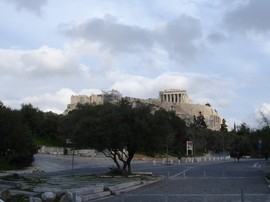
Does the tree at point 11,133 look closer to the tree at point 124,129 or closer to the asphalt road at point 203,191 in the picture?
the tree at point 124,129

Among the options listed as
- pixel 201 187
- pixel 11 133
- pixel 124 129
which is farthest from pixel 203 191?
pixel 11 133

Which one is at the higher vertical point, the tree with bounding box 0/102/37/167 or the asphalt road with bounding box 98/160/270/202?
the tree with bounding box 0/102/37/167

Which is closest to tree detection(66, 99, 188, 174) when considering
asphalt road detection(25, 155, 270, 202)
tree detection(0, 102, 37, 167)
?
asphalt road detection(25, 155, 270, 202)

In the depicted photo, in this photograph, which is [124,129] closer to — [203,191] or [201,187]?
[201,187]

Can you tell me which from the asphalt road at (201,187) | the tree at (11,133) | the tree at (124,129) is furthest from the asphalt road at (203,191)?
the tree at (11,133)

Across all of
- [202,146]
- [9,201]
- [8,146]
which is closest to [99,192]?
[9,201]

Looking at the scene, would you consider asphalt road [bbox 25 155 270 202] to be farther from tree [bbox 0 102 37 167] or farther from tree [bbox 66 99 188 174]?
tree [bbox 0 102 37 167]

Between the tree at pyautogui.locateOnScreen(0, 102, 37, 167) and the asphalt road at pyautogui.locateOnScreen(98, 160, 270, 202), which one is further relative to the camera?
the tree at pyautogui.locateOnScreen(0, 102, 37, 167)

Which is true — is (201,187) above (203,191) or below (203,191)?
above

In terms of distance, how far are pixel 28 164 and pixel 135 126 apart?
2330 cm

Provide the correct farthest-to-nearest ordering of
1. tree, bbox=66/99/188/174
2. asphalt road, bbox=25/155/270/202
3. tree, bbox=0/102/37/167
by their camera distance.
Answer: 1. tree, bbox=0/102/37/167
2. tree, bbox=66/99/188/174
3. asphalt road, bbox=25/155/270/202

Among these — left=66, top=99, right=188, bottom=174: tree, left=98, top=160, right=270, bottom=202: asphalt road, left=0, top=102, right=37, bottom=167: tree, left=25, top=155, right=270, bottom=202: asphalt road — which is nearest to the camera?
left=98, top=160, right=270, bottom=202: asphalt road

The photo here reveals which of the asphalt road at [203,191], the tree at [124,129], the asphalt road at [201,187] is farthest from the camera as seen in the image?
the tree at [124,129]

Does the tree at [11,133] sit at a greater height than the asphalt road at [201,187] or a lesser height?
greater
